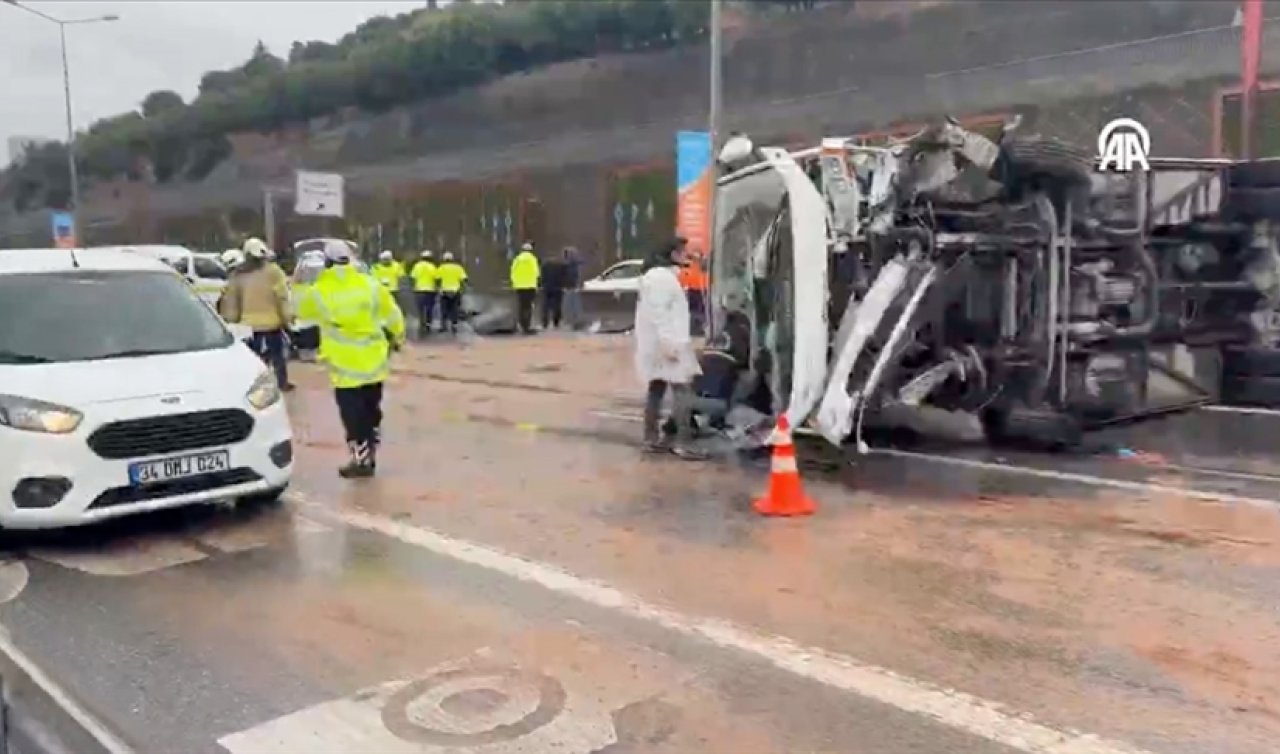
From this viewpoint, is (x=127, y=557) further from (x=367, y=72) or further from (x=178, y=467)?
(x=367, y=72)

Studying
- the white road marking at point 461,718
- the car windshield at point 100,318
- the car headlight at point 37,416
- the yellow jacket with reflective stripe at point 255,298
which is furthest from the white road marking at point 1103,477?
the yellow jacket with reflective stripe at point 255,298

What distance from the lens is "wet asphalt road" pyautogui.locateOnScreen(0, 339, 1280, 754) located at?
176 inches

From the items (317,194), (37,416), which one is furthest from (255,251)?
(317,194)

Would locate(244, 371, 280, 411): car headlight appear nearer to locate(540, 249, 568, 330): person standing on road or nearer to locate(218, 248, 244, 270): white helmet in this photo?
locate(218, 248, 244, 270): white helmet

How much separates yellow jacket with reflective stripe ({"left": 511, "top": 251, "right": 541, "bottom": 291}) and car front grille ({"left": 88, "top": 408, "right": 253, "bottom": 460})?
56.9 feet

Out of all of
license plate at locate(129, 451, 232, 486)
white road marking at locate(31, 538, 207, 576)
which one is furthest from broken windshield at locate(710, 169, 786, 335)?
white road marking at locate(31, 538, 207, 576)

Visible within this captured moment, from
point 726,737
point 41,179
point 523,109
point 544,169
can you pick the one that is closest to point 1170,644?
point 726,737

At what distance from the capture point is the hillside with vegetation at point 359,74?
2302 inches

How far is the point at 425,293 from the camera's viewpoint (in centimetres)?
2472

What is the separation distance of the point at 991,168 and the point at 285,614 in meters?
5.43

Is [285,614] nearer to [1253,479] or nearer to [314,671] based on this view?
[314,671]

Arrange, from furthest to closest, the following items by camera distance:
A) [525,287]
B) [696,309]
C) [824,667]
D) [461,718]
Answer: [525,287]
[696,309]
[824,667]
[461,718]

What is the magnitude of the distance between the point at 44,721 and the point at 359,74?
65934mm

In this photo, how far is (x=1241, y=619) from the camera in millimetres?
5352
